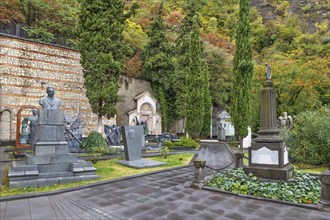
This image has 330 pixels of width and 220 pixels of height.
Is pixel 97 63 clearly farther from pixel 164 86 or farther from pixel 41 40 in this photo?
pixel 164 86

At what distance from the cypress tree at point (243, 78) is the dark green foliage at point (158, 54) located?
31.9 ft

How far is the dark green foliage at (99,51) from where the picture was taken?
16062 millimetres

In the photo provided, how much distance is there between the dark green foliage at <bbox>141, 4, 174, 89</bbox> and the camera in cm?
2498

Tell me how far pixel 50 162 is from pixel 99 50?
10913 mm

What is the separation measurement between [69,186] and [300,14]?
5603 cm

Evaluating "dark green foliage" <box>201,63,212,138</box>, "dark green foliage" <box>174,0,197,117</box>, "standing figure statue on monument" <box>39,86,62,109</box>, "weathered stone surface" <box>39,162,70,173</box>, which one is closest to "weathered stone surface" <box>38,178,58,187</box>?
"weathered stone surface" <box>39,162,70,173</box>

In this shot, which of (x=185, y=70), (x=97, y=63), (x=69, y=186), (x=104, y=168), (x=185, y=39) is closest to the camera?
(x=69, y=186)

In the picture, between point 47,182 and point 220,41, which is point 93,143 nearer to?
point 47,182

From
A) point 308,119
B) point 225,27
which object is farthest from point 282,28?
point 308,119

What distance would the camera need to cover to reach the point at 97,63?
53.0 feet

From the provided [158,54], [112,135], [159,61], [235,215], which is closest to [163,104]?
[159,61]

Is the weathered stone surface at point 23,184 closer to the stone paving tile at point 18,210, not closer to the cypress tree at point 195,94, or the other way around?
the stone paving tile at point 18,210

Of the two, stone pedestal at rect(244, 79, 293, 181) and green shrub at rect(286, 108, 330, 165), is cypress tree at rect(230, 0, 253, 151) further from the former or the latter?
stone pedestal at rect(244, 79, 293, 181)

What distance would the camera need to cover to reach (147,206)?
5207mm
